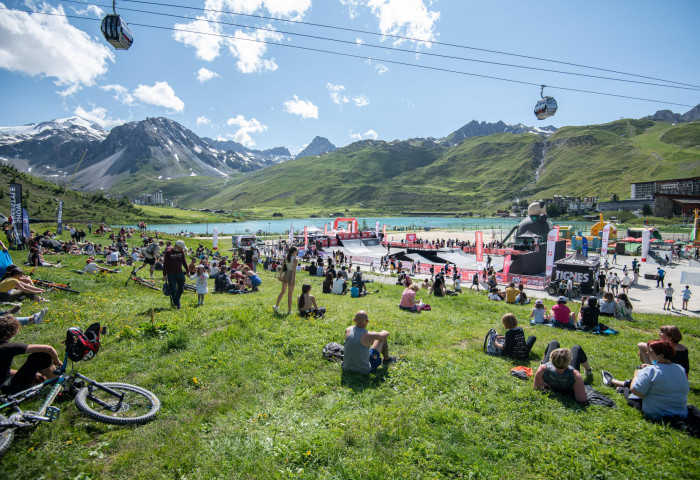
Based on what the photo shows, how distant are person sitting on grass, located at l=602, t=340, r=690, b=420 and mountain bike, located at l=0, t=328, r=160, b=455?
6719mm

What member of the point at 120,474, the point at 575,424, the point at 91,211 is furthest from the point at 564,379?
the point at 91,211

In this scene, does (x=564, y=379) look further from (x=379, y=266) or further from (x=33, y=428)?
(x=379, y=266)

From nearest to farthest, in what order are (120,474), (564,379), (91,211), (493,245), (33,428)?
(120,474) < (33,428) < (564,379) < (493,245) < (91,211)

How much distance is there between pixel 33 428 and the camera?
12.2 ft

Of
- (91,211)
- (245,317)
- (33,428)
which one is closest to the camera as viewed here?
(33,428)

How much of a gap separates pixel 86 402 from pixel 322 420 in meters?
2.98

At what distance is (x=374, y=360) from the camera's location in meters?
5.83

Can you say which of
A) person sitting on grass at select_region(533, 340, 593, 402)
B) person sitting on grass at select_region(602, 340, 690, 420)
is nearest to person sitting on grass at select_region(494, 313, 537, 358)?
person sitting on grass at select_region(533, 340, 593, 402)

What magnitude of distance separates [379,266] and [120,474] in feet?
100

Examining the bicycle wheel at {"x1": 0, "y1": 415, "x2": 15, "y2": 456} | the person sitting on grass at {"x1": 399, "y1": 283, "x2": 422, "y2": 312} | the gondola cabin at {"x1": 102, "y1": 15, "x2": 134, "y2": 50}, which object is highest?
the gondola cabin at {"x1": 102, "y1": 15, "x2": 134, "y2": 50}

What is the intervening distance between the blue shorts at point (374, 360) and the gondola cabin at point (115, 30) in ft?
37.6

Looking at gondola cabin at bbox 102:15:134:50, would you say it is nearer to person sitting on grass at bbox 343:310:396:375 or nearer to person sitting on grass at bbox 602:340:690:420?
person sitting on grass at bbox 343:310:396:375

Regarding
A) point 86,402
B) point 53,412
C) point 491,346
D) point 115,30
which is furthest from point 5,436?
point 115,30

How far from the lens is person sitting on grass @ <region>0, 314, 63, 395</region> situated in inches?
153
